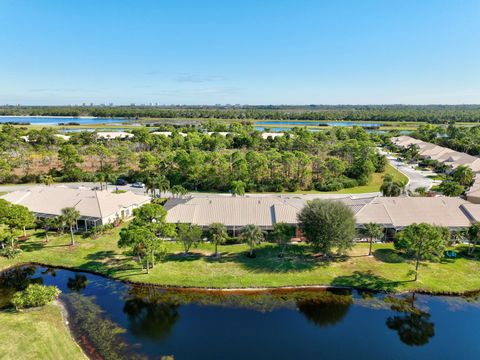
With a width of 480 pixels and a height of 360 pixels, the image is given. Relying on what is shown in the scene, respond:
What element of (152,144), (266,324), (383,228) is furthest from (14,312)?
(152,144)

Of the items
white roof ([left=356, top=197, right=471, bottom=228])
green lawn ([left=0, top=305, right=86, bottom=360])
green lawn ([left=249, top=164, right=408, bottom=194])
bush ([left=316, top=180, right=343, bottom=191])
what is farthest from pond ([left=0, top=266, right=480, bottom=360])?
bush ([left=316, top=180, right=343, bottom=191])

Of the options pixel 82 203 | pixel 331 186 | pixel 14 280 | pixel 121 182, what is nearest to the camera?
pixel 14 280

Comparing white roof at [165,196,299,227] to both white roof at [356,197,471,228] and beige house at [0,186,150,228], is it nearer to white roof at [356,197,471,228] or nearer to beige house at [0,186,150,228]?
beige house at [0,186,150,228]

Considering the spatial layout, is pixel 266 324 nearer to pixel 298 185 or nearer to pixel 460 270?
pixel 460 270

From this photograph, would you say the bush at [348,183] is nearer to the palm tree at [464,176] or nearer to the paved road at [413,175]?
the paved road at [413,175]

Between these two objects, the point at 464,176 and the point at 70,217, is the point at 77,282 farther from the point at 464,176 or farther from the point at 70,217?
the point at 464,176

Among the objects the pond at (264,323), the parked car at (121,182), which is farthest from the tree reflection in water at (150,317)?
the parked car at (121,182)

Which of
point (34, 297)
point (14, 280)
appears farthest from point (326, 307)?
point (14, 280)
